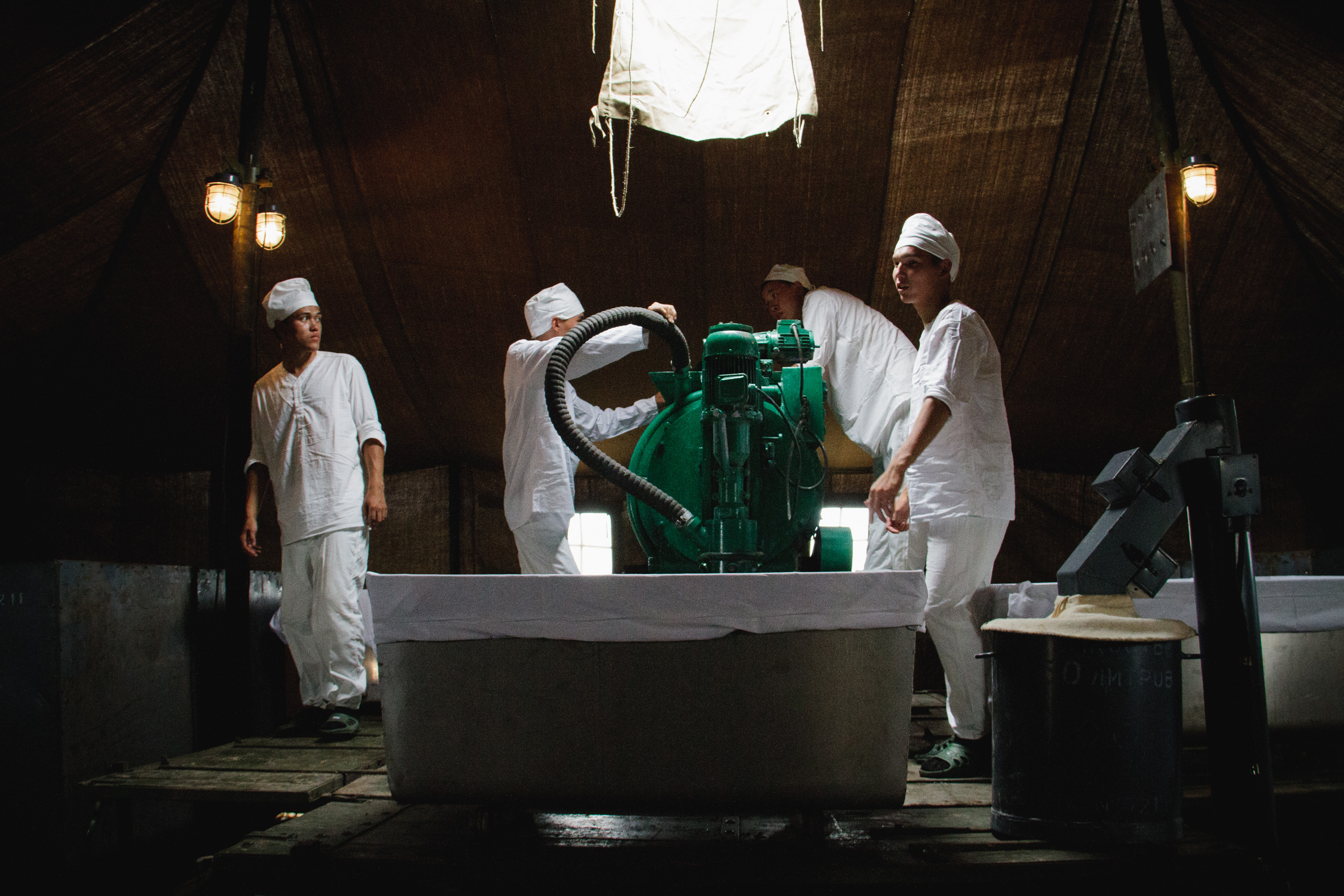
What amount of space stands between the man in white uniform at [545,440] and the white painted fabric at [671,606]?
5.26 feet

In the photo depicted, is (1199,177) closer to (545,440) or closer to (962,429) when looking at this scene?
(962,429)

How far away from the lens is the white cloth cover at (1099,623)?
1587 mm

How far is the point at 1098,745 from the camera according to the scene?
5.19ft

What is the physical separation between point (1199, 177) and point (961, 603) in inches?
115

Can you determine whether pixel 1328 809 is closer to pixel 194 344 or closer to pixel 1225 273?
pixel 1225 273

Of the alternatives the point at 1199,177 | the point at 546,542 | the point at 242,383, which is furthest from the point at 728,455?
the point at 1199,177

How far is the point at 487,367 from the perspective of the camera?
5.27 m

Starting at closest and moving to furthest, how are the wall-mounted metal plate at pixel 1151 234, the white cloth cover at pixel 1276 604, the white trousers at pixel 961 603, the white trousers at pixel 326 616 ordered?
the white cloth cover at pixel 1276 604 → the white trousers at pixel 961 603 → the white trousers at pixel 326 616 → the wall-mounted metal plate at pixel 1151 234

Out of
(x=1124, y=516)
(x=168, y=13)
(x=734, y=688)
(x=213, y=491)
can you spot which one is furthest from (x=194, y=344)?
(x=1124, y=516)

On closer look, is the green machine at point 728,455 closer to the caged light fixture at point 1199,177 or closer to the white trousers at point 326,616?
the white trousers at point 326,616

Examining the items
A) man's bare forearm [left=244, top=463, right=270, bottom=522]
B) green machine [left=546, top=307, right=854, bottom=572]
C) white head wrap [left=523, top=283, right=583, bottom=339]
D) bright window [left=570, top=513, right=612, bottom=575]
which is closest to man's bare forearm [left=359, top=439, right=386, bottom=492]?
man's bare forearm [left=244, top=463, right=270, bottom=522]

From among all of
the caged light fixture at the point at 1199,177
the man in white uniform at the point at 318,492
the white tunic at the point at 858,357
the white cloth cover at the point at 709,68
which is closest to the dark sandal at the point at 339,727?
the man in white uniform at the point at 318,492

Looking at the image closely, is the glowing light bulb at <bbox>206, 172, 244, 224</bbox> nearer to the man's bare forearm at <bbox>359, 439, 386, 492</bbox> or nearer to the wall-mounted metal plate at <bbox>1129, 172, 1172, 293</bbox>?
the man's bare forearm at <bbox>359, 439, 386, 492</bbox>

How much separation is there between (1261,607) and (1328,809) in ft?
1.55
